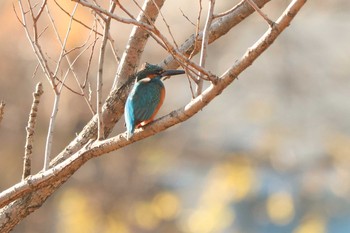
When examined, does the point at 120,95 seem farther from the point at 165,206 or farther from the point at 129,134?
the point at 165,206

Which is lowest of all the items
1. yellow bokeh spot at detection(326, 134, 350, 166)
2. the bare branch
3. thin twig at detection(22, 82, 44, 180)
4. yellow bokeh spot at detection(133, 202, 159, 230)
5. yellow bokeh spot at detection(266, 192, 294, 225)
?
thin twig at detection(22, 82, 44, 180)

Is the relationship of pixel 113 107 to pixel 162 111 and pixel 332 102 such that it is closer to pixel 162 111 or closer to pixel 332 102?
pixel 162 111

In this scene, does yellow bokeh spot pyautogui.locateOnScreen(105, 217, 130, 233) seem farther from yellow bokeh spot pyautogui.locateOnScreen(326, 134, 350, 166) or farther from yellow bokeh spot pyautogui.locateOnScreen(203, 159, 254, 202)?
yellow bokeh spot pyautogui.locateOnScreen(326, 134, 350, 166)

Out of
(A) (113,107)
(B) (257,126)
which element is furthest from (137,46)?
(B) (257,126)

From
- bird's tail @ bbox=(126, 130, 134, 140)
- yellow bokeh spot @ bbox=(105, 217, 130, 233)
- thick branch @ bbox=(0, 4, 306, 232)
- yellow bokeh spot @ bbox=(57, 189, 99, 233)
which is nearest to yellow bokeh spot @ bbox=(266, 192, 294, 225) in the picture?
yellow bokeh spot @ bbox=(105, 217, 130, 233)

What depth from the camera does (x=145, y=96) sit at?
5355 millimetres

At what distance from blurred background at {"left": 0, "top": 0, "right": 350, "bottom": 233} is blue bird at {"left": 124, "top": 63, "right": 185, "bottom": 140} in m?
9.04

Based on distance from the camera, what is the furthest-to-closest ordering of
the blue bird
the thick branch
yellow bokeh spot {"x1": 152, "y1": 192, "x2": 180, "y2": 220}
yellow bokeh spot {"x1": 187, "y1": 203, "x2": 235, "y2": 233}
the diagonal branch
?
yellow bokeh spot {"x1": 152, "y1": 192, "x2": 180, "y2": 220} < yellow bokeh spot {"x1": 187, "y1": 203, "x2": 235, "y2": 233} < the diagonal branch < the blue bird < the thick branch

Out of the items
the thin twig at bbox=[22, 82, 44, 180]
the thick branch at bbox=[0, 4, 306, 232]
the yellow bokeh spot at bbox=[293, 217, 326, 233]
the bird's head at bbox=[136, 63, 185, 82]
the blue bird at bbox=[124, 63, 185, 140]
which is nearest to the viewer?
the thick branch at bbox=[0, 4, 306, 232]

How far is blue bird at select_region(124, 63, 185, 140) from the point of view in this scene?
4980 mm

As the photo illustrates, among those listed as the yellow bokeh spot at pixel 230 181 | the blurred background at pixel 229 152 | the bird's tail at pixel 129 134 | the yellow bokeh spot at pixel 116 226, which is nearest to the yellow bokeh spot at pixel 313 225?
the blurred background at pixel 229 152

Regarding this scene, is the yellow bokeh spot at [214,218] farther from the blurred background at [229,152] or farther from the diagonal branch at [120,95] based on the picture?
the diagonal branch at [120,95]

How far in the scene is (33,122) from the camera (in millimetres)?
4891

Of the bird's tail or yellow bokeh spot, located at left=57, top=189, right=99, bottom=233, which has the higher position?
yellow bokeh spot, located at left=57, top=189, right=99, bottom=233
